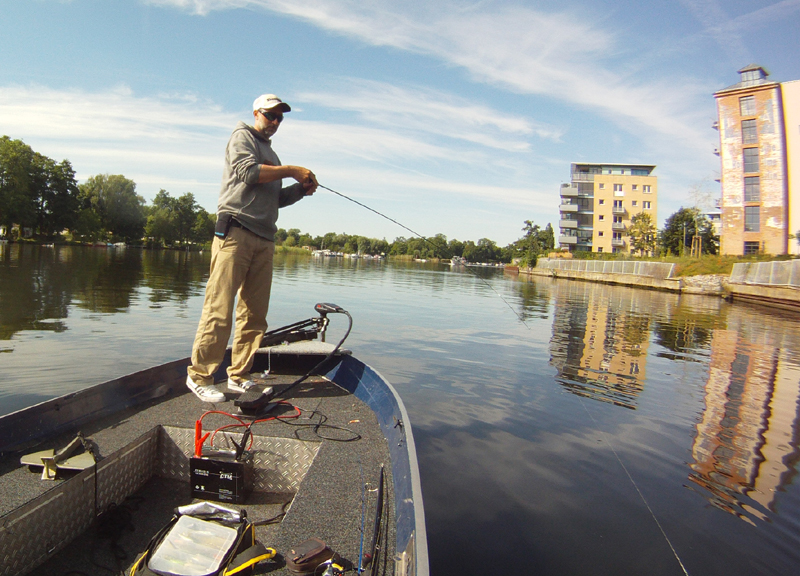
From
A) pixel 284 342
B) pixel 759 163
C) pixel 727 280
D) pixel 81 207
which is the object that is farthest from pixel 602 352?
pixel 81 207

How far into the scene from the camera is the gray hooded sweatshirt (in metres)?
3.56

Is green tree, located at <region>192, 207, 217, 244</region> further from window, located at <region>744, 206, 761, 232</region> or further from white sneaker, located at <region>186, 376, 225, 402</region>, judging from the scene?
white sneaker, located at <region>186, 376, 225, 402</region>

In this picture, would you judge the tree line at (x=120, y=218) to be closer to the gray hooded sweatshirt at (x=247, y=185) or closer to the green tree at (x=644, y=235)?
the green tree at (x=644, y=235)

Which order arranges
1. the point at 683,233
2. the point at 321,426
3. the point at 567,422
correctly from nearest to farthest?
the point at 321,426 < the point at 567,422 < the point at 683,233

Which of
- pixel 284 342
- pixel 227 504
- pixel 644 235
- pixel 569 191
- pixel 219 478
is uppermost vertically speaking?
pixel 569 191

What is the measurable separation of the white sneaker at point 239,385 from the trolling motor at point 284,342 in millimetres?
42

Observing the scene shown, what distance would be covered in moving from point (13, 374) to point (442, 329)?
898cm

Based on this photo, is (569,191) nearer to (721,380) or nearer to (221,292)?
(721,380)

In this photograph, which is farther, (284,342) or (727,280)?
(727,280)

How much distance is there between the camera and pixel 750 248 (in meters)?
40.8

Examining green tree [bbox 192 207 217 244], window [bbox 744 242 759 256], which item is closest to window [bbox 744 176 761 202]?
window [bbox 744 242 759 256]

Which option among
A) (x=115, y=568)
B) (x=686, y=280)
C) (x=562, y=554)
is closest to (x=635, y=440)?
(x=562, y=554)

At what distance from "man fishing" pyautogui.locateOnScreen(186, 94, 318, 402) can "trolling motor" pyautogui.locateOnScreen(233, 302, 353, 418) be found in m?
0.30

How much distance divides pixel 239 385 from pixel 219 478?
1.37 m
